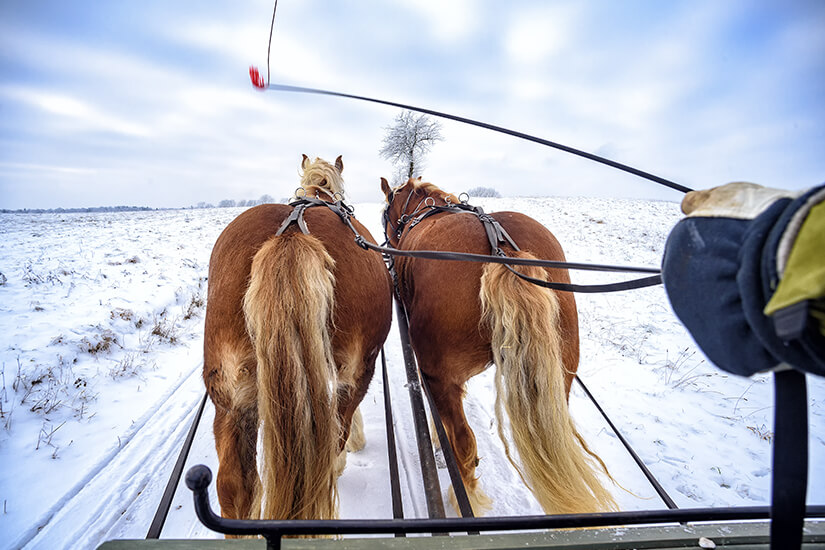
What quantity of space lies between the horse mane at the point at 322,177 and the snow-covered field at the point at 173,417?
239 centimetres

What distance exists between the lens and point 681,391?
3518 mm

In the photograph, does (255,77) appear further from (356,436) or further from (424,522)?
(356,436)

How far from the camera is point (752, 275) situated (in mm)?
561

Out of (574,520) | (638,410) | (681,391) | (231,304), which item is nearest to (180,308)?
(231,304)

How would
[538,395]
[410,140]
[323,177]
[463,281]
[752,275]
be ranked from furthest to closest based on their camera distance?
[410,140] → [323,177] → [463,281] → [538,395] → [752,275]

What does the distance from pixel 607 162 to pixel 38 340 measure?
619 cm

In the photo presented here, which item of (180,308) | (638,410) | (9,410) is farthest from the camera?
(180,308)

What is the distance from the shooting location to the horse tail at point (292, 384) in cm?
128

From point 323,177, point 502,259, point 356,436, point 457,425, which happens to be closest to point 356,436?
point 356,436

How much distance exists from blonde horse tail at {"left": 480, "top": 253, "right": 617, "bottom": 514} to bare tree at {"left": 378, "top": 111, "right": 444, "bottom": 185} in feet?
62.1

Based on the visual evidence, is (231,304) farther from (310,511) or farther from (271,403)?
(310,511)

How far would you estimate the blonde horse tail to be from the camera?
1589 mm

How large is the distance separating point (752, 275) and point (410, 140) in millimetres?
21714

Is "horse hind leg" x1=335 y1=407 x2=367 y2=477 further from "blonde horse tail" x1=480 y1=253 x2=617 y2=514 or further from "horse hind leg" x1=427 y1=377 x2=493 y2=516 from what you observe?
"blonde horse tail" x1=480 y1=253 x2=617 y2=514
